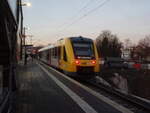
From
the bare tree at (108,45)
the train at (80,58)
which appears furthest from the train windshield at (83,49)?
the bare tree at (108,45)

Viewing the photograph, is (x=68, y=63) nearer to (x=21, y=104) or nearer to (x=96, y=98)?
(x=96, y=98)

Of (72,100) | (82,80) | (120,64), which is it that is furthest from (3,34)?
(120,64)

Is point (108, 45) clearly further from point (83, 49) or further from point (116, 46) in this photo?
point (83, 49)

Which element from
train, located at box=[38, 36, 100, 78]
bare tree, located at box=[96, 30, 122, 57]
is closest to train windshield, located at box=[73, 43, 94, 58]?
train, located at box=[38, 36, 100, 78]

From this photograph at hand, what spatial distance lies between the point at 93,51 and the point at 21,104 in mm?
10570

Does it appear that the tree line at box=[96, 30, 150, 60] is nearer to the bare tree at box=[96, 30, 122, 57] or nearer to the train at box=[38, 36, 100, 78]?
the bare tree at box=[96, 30, 122, 57]

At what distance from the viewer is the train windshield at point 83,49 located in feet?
60.7

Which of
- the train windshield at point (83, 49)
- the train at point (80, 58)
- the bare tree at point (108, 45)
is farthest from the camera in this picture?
the bare tree at point (108, 45)

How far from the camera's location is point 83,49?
18844mm

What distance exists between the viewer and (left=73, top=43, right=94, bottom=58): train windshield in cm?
1851

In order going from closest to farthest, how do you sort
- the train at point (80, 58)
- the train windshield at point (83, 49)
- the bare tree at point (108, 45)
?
the train at point (80, 58) → the train windshield at point (83, 49) → the bare tree at point (108, 45)

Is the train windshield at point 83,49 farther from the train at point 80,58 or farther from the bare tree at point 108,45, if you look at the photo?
the bare tree at point 108,45

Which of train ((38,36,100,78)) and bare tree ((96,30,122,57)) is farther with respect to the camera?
bare tree ((96,30,122,57))

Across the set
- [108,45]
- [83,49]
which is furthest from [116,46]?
[83,49]
